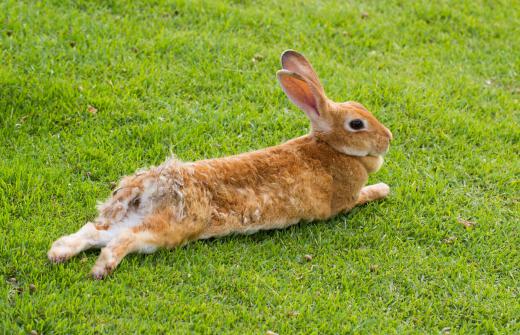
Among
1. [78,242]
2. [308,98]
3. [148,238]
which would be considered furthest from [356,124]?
[78,242]

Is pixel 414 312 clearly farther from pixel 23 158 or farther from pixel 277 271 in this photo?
pixel 23 158

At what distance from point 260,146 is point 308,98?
2.72ft

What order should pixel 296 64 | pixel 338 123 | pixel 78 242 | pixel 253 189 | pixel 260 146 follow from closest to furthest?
pixel 78 242
pixel 253 189
pixel 338 123
pixel 296 64
pixel 260 146

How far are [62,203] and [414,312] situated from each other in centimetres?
233

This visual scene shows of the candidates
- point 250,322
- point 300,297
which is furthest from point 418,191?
point 250,322

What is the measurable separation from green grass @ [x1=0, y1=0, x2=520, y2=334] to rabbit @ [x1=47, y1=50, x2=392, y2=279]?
11cm

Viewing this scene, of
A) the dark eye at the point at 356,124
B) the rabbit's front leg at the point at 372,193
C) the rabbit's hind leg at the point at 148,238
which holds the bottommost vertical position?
the rabbit's front leg at the point at 372,193

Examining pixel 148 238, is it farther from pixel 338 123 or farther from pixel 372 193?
pixel 372 193

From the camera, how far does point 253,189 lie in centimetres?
478

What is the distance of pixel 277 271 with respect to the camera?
15.0 ft

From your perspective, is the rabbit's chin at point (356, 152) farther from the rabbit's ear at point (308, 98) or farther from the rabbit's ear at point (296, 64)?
the rabbit's ear at point (296, 64)

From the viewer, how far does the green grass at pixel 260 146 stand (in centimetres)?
423

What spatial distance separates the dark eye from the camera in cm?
520

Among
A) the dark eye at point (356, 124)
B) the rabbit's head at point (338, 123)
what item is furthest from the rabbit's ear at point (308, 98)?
the dark eye at point (356, 124)
